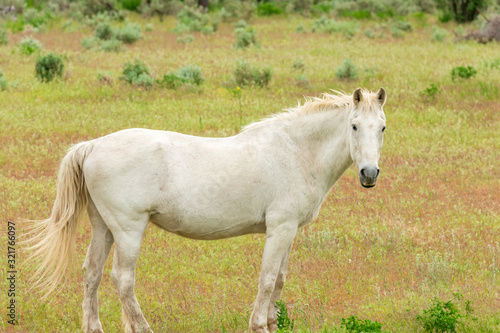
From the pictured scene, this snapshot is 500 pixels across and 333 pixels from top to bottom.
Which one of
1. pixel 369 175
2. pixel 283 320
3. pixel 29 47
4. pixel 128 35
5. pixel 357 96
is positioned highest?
pixel 357 96

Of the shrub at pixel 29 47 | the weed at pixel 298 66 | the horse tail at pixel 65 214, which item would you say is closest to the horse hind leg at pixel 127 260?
the horse tail at pixel 65 214

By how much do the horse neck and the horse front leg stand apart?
24.7 inches

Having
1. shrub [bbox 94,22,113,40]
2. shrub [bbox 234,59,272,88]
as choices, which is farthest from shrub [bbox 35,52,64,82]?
shrub [bbox 94,22,113,40]

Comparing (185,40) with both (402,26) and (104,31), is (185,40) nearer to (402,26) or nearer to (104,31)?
(104,31)

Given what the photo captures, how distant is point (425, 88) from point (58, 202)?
1267cm

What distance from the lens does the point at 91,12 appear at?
3466 centimetres

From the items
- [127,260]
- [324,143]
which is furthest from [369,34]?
[127,260]

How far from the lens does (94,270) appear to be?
5746mm

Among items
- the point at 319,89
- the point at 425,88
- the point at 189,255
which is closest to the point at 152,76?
the point at 319,89

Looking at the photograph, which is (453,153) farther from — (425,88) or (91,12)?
(91,12)

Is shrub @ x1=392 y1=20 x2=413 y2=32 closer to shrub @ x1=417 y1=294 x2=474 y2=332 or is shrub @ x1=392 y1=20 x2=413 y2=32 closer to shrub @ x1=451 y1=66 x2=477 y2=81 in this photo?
shrub @ x1=451 y1=66 x2=477 y2=81

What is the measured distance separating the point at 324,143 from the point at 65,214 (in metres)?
2.53

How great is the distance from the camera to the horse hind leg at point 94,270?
5750mm

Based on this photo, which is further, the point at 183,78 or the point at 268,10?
the point at 268,10
